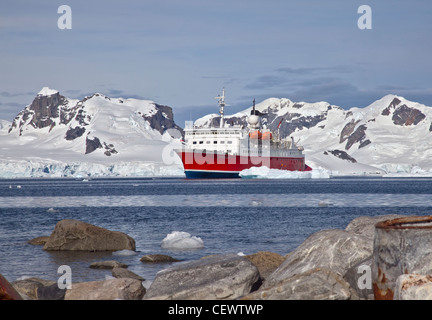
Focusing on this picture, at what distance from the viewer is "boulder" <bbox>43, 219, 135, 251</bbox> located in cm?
1959

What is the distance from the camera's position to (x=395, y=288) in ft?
25.6

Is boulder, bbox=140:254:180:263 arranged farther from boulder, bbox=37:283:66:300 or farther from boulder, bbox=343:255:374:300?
→ boulder, bbox=343:255:374:300

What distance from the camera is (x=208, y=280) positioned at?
1015 cm

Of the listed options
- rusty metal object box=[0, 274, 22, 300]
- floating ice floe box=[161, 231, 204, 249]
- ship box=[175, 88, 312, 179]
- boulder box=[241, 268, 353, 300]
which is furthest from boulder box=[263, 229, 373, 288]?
ship box=[175, 88, 312, 179]

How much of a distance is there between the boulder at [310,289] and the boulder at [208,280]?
123 centimetres

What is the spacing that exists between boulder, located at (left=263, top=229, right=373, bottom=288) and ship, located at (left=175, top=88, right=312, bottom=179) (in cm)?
7588

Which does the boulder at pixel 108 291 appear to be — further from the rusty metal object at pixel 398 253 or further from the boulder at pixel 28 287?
the rusty metal object at pixel 398 253

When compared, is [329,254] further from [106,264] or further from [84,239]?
[84,239]

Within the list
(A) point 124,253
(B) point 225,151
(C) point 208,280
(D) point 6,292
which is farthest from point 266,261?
(B) point 225,151

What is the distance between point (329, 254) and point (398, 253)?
2.28m
